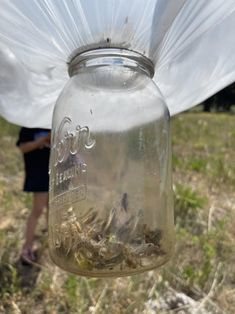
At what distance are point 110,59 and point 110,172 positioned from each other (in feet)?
0.75

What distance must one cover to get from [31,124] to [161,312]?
756 mm

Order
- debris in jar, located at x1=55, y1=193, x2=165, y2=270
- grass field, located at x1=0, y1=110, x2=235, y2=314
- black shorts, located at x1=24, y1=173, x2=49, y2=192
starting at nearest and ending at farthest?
1. debris in jar, located at x1=55, y1=193, x2=165, y2=270
2. grass field, located at x1=0, y1=110, x2=235, y2=314
3. black shorts, located at x1=24, y1=173, x2=49, y2=192

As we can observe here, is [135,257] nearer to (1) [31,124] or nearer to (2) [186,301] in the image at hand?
(1) [31,124]

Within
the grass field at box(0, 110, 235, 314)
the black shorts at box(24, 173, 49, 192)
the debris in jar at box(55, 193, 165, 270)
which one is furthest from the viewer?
the black shorts at box(24, 173, 49, 192)

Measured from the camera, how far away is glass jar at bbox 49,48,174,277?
111 cm

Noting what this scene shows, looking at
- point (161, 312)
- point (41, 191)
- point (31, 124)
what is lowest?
point (161, 312)

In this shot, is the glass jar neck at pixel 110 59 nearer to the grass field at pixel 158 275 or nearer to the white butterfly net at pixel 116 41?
the white butterfly net at pixel 116 41

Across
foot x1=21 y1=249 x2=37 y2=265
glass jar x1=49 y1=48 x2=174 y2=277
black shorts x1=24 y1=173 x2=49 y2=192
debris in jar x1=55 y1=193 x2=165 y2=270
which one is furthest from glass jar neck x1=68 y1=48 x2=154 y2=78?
foot x1=21 y1=249 x2=37 y2=265

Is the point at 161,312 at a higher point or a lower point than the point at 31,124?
lower

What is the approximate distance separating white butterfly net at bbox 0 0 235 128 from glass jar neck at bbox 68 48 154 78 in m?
0.01

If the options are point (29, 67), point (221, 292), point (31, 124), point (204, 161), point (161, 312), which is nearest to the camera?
point (29, 67)

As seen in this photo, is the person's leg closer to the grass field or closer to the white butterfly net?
the grass field

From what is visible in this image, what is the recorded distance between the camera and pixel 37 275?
228 centimetres

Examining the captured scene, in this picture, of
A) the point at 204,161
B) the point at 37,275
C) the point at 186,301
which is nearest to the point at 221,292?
the point at 186,301
